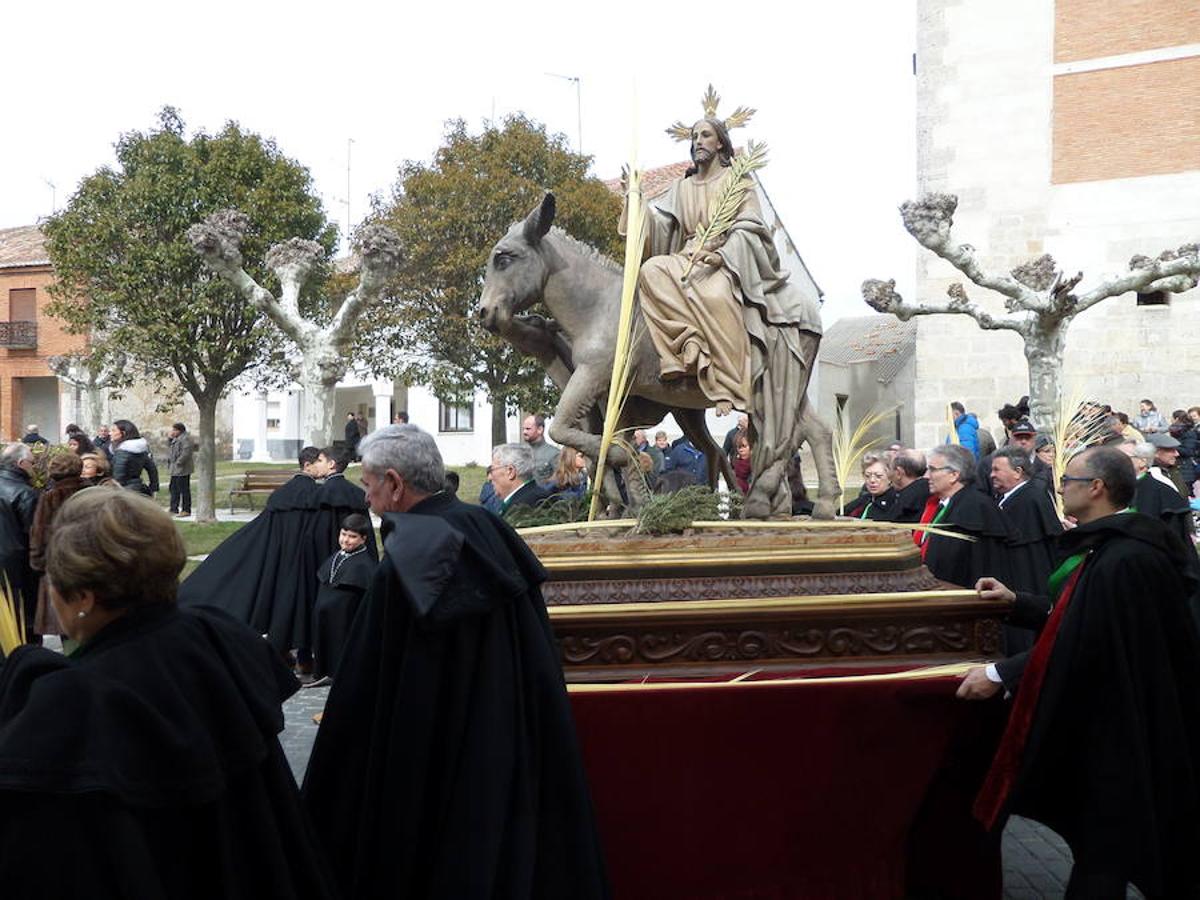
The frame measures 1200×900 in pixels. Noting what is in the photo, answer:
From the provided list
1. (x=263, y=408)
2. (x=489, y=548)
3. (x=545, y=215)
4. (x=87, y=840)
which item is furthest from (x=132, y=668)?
(x=263, y=408)

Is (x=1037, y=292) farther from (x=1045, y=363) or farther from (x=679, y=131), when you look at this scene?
(x=679, y=131)

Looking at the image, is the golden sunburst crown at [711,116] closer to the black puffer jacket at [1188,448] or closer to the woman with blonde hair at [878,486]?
the woman with blonde hair at [878,486]

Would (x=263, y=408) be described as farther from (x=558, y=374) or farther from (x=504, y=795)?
(x=504, y=795)

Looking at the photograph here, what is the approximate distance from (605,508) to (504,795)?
2.45 meters

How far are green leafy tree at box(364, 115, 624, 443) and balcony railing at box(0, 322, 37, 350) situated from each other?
24.2 meters

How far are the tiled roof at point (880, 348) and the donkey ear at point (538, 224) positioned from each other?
860 inches

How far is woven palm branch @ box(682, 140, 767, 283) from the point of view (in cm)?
534

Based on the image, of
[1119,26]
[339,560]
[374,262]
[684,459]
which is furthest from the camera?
[1119,26]

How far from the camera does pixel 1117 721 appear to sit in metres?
Result: 3.81

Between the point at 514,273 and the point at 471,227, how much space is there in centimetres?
1603

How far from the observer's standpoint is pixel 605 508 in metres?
5.41

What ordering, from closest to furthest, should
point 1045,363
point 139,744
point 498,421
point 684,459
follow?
point 139,744 < point 684,459 < point 1045,363 < point 498,421

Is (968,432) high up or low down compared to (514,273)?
down

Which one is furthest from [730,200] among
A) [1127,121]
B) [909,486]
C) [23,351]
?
[23,351]
